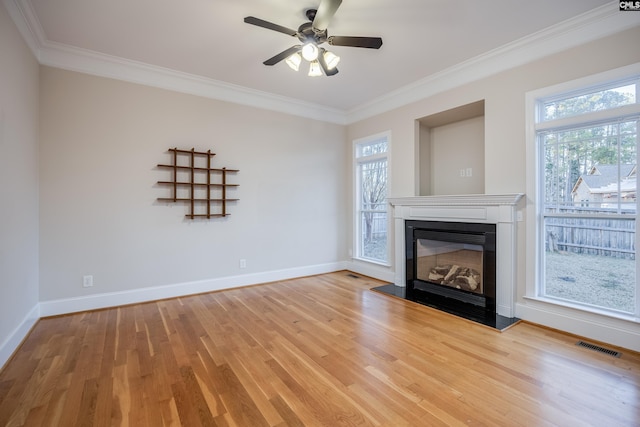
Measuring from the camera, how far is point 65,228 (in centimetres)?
316

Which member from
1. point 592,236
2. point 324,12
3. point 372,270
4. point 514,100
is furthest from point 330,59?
point 372,270

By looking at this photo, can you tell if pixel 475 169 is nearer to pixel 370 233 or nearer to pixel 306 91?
pixel 370 233

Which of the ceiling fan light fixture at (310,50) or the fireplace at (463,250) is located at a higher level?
the ceiling fan light fixture at (310,50)

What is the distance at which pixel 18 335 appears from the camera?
8.14 ft

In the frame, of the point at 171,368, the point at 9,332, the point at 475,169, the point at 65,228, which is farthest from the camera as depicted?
A: the point at 475,169

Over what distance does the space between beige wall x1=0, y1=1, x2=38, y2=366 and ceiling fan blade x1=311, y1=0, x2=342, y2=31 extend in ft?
7.80

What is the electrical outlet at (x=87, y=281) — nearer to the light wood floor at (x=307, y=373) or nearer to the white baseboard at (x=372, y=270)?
the light wood floor at (x=307, y=373)

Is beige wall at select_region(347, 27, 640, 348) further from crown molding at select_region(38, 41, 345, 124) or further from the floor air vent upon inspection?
crown molding at select_region(38, 41, 345, 124)

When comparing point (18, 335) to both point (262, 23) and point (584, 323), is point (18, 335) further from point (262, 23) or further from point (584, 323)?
point (584, 323)

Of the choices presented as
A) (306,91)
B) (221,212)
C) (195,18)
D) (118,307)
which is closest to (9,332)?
(118,307)

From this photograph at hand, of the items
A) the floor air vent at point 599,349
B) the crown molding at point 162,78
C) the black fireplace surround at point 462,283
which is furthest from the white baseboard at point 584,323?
the crown molding at point 162,78

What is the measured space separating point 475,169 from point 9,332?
513 centimetres

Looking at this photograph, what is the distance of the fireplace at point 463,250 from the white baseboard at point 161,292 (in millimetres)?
1678

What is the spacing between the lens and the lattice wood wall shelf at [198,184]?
3726 millimetres
